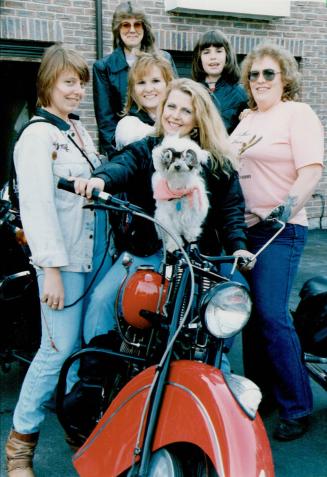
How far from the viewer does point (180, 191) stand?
2430 millimetres

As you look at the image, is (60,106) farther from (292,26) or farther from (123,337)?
(292,26)

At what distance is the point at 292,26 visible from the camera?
862cm

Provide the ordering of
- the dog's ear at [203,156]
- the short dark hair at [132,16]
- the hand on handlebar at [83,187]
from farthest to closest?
1. the short dark hair at [132,16]
2. the dog's ear at [203,156]
3. the hand on handlebar at [83,187]

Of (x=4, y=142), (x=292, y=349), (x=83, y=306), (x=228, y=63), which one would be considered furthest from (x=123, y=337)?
(x=4, y=142)

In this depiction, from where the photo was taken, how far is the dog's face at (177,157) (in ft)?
7.82

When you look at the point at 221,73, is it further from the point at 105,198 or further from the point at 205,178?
the point at 105,198

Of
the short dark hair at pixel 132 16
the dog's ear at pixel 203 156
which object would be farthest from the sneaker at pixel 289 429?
the short dark hair at pixel 132 16

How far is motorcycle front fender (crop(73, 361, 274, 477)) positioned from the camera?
194 cm

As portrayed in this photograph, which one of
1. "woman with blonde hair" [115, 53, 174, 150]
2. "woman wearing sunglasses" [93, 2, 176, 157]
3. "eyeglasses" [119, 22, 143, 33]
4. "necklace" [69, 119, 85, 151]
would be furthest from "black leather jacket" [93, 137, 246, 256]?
"eyeglasses" [119, 22, 143, 33]

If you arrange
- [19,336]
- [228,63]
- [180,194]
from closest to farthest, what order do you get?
[180,194] → [19,336] → [228,63]

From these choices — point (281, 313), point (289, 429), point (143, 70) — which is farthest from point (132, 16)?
point (289, 429)

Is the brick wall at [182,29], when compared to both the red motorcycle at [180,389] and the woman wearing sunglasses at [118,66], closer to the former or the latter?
the woman wearing sunglasses at [118,66]

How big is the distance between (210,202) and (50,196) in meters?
0.71

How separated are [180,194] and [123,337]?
27.4 inches
